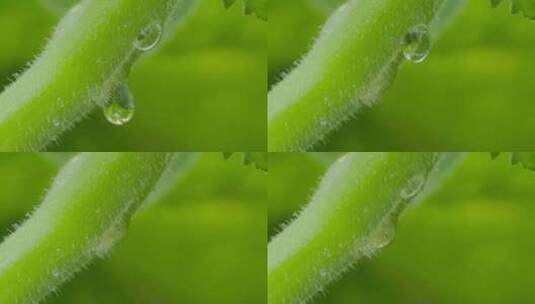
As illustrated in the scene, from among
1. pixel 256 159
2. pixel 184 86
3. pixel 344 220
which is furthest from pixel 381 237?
pixel 184 86

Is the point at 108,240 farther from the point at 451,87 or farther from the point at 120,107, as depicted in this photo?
the point at 451,87

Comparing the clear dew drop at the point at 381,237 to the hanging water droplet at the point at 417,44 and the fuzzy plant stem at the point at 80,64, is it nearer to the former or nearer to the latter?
the hanging water droplet at the point at 417,44

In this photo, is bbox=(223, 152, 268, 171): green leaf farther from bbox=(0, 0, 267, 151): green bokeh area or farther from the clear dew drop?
the clear dew drop

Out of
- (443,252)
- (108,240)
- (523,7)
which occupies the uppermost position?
(523,7)

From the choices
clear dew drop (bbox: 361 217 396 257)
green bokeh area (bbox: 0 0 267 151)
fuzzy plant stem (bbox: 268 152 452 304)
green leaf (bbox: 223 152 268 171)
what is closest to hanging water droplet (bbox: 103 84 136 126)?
green bokeh area (bbox: 0 0 267 151)

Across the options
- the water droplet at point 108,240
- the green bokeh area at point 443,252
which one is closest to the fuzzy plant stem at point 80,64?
the water droplet at point 108,240

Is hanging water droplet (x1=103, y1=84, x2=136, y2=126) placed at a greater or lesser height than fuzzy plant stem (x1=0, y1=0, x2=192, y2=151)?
lesser

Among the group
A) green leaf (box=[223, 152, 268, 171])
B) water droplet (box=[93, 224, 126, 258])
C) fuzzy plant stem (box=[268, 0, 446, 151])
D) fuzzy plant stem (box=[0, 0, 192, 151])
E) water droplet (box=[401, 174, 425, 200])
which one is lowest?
water droplet (box=[401, 174, 425, 200])
